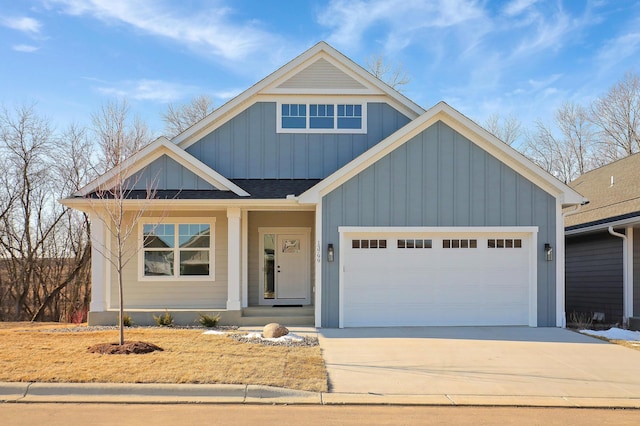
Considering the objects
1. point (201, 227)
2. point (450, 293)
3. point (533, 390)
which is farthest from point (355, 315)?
point (533, 390)

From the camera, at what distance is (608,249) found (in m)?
15.7

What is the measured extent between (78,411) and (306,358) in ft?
12.2

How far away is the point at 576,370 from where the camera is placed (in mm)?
8820

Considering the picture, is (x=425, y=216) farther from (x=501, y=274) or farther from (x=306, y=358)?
(x=306, y=358)

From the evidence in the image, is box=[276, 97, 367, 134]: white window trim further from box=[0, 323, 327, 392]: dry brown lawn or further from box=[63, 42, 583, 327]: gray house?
box=[0, 323, 327, 392]: dry brown lawn

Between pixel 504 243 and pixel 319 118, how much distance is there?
6.22 metres

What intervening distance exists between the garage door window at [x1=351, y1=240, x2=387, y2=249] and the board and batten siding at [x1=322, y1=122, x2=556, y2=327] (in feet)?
1.51

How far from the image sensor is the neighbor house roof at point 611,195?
1509 cm

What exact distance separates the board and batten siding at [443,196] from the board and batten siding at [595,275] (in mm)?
3612

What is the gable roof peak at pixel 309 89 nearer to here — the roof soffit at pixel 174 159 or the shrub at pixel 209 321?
the roof soffit at pixel 174 159

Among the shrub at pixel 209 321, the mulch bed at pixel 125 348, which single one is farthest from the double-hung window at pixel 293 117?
the mulch bed at pixel 125 348

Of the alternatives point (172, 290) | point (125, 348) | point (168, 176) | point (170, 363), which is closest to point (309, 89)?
point (168, 176)

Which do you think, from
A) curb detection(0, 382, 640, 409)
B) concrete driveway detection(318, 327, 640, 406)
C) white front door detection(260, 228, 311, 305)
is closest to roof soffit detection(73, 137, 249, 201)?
white front door detection(260, 228, 311, 305)

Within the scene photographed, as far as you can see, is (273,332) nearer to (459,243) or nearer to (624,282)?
(459,243)
